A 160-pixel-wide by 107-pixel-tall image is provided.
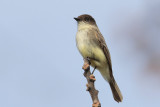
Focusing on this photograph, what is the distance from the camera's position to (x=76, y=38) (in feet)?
18.4

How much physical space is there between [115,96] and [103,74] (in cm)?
66

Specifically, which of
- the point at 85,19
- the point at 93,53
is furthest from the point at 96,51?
the point at 85,19

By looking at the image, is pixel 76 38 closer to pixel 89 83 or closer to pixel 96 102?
pixel 89 83

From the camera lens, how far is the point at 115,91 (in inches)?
217

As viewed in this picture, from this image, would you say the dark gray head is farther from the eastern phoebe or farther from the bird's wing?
the bird's wing

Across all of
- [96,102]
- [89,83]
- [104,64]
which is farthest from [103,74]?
[96,102]

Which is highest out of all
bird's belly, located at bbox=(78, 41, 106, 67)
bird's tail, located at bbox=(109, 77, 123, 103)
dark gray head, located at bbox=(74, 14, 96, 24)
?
dark gray head, located at bbox=(74, 14, 96, 24)

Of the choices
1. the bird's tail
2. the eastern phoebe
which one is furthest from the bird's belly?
the bird's tail

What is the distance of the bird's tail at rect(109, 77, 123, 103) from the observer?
17.0 ft

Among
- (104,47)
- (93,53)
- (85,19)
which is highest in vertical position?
(85,19)

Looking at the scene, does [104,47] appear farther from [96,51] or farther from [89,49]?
[89,49]

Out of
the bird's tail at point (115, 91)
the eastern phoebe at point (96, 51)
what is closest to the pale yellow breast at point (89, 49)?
the eastern phoebe at point (96, 51)

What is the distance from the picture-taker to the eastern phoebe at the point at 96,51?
5379mm

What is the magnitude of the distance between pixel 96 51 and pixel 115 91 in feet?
2.44
